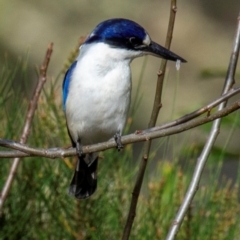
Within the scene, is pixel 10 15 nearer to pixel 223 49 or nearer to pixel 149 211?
pixel 223 49

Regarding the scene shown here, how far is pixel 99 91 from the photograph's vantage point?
2707 mm

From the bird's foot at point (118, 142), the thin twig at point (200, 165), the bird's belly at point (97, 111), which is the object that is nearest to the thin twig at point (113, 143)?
the bird's foot at point (118, 142)

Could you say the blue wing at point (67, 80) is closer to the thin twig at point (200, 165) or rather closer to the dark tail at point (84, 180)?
the dark tail at point (84, 180)

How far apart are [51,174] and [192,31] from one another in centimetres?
555

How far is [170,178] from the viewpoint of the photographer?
2764mm

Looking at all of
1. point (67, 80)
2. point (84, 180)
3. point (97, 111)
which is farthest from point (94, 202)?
point (67, 80)

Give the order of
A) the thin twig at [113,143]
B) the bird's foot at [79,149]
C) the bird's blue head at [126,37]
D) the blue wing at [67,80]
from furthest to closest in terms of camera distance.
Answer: the blue wing at [67,80]
the bird's blue head at [126,37]
the bird's foot at [79,149]
the thin twig at [113,143]

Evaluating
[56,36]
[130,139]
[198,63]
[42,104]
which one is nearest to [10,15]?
[56,36]

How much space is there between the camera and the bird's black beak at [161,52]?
2451 millimetres

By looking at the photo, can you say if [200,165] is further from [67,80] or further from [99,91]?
[67,80]

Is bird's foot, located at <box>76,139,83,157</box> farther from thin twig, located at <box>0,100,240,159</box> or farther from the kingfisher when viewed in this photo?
thin twig, located at <box>0,100,240,159</box>

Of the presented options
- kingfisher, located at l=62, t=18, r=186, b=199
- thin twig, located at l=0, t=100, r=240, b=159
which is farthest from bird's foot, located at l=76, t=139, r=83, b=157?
thin twig, located at l=0, t=100, r=240, b=159

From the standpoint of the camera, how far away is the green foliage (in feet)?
8.80

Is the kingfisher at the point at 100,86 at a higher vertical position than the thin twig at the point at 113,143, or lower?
higher
